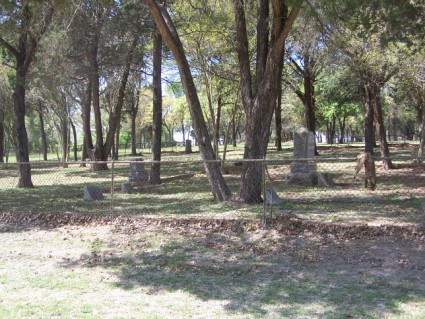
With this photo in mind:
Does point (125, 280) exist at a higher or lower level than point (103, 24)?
lower

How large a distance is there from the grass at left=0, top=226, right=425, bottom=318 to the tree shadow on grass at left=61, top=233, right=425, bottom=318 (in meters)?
0.01

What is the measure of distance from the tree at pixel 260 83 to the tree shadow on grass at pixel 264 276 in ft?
10.4

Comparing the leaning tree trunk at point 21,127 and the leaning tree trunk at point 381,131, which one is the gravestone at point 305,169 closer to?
the leaning tree trunk at point 381,131

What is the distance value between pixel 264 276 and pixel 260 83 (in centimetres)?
567

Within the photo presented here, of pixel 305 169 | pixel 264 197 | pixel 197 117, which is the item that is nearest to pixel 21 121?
pixel 197 117

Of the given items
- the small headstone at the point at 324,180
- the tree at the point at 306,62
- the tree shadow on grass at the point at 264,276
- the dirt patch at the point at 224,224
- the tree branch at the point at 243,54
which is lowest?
the tree shadow on grass at the point at 264,276

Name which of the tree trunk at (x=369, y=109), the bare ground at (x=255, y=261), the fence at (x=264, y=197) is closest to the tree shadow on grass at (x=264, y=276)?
the bare ground at (x=255, y=261)

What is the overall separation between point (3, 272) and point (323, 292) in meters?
4.54

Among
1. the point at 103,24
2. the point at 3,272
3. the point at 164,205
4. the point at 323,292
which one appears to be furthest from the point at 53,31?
the point at 323,292

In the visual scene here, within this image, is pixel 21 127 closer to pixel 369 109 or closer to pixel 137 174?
pixel 137 174

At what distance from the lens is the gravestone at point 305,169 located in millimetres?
16234

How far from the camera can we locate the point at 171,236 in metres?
8.50

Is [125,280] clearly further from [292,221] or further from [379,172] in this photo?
[379,172]

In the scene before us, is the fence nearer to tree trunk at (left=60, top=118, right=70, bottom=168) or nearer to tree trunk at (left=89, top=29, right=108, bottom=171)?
tree trunk at (left=89, top=29, right=108, bottom=171)
